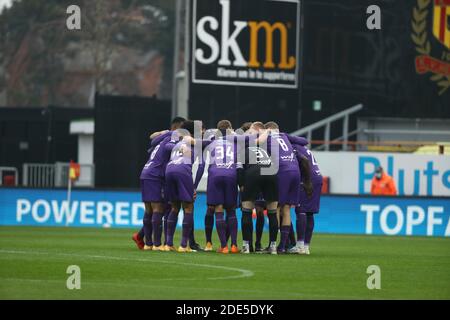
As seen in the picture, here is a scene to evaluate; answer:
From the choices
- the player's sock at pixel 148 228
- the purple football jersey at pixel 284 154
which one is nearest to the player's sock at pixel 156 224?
the player's sock at pixel 148 228

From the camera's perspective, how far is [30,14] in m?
70.4

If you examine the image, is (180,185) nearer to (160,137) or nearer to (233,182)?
(233,182)

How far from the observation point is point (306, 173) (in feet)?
69.7

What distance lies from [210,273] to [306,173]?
520cm

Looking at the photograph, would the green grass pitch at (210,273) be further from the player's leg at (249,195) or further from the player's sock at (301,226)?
the player's leg at (249,195)

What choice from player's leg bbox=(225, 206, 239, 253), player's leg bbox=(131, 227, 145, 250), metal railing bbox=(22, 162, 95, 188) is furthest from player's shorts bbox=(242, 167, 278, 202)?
metal railing bbox=(22, 162, 95, 188)

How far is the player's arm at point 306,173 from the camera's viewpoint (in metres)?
21.1

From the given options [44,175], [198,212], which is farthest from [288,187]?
[44,175]

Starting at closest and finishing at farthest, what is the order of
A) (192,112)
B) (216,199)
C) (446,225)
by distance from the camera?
(216,199), (446,225), (192,112)

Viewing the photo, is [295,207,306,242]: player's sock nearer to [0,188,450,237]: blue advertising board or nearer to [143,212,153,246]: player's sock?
[143,212,153,246]: player's sock

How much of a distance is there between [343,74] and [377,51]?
1203 mm

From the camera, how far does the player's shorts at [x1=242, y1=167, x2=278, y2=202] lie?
809 inches
